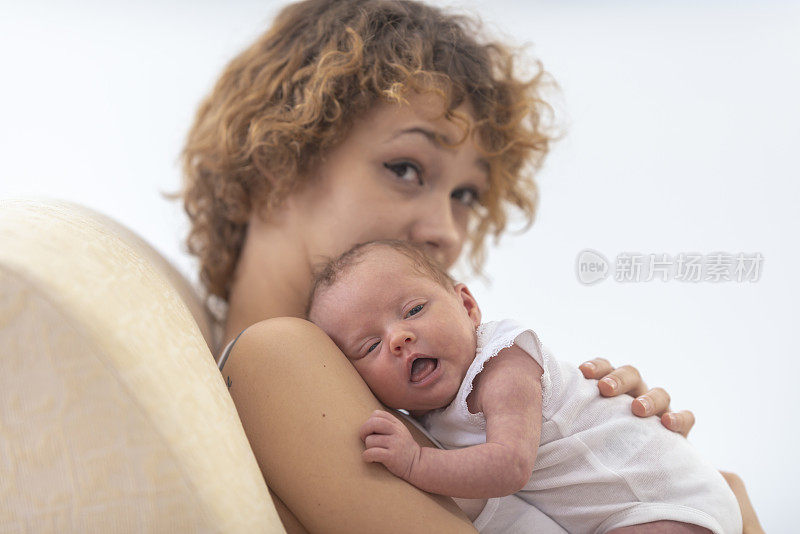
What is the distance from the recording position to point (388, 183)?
4.98 feet

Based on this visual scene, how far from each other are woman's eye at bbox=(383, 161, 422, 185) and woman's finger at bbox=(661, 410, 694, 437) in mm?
732

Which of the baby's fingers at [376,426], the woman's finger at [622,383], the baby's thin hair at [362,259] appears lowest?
the woman's finger at [622,383]

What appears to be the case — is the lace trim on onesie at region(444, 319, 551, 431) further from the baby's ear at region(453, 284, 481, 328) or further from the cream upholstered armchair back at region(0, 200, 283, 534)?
the cream upholstered armchair back at region(0, 200, 283, 534)

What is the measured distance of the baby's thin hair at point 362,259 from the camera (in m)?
1.14

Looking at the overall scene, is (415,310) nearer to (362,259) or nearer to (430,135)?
(362,259)

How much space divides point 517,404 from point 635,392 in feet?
1.35

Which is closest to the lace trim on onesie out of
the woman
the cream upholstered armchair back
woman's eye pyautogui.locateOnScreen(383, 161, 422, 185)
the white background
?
the woman

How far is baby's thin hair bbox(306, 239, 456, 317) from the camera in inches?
44.7

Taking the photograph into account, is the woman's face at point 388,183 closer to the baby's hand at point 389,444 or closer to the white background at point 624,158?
the baby's hand at point 389,444

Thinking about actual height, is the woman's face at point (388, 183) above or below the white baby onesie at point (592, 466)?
A: above

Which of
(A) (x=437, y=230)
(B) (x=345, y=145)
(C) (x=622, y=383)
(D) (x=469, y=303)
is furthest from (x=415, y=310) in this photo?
(B) (x=345, y=145)

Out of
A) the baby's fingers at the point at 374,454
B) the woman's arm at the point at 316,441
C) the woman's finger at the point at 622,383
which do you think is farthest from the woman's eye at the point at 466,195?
the baby's fingers at the point at 374,454

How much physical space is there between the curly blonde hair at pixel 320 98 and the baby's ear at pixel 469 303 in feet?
1.53

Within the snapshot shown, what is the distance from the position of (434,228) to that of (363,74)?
15.1 inches
